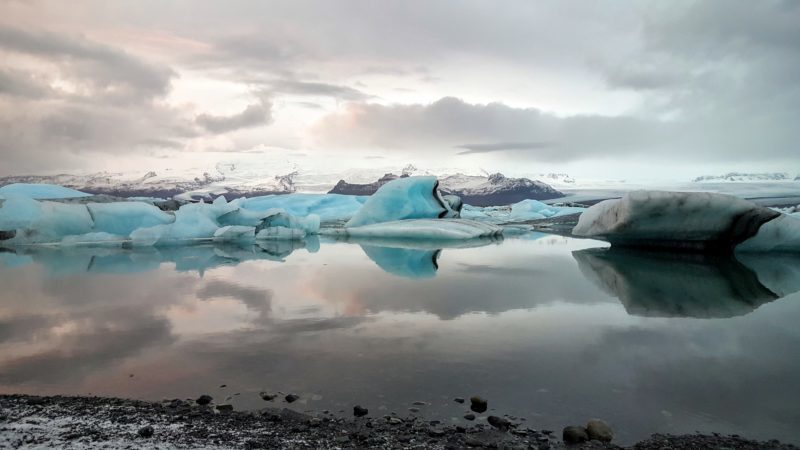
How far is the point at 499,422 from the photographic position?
9.46ft

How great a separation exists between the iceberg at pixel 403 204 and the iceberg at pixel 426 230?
903 millimetres

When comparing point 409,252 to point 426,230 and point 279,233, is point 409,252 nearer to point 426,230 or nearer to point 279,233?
point 426,230

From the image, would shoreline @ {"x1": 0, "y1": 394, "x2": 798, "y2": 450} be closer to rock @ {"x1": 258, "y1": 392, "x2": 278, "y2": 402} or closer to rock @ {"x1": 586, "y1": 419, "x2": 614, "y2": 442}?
rock @ {"x1": 586, "y1": 419, "x2": 614, "y2": 442}

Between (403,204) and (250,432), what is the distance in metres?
15.4

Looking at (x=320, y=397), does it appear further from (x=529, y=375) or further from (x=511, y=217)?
(x=511, y=217)

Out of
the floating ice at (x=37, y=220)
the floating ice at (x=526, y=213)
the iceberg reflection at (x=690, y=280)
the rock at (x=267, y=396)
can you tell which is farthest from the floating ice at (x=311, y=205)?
the rock at (x=267, y=396)

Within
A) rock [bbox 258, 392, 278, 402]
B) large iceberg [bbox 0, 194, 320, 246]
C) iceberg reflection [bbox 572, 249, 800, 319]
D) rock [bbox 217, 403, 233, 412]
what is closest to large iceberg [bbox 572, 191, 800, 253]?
iceberg reflection [bbox 572, 249, 800, 319]

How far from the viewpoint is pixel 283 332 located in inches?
194

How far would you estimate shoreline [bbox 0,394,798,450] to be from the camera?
8.64ft

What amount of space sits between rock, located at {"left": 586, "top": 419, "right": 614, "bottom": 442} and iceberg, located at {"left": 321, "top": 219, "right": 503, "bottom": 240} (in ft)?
42.0

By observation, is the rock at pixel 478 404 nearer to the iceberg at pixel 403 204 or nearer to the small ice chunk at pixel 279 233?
the iceberg at pixel 403 204

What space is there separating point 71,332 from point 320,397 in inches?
124

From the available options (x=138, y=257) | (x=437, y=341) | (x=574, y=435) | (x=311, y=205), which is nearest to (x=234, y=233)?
(x=138, y=257)

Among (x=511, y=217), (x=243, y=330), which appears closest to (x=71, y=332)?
(x=243, y=330)
